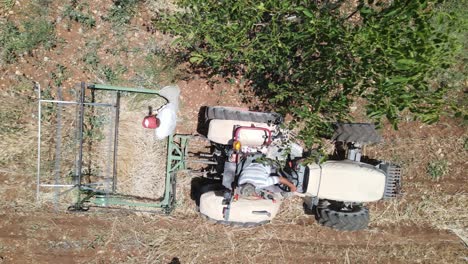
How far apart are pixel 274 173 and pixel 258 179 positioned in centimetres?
40

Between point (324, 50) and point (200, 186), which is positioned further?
point (200, 186)

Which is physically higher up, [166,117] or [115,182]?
[166,117]

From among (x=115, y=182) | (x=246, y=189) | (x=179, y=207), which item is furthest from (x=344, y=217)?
(x=115, y=182)

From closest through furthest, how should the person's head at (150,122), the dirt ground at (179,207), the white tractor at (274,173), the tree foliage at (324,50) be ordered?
the tree foliage at (324,50) < the white tractor at (274,173) < the person's head at (150,122) < the dirt ground at (179,207)

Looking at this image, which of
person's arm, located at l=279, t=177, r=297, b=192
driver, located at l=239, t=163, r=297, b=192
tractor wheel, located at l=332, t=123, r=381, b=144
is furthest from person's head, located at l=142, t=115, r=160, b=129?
tractor wheel, located at l=332, t=123, r=381, b=144

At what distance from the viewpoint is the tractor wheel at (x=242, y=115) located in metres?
5.57

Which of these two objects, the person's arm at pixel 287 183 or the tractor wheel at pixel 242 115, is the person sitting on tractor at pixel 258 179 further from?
the tractor wheel at pixel 242 115

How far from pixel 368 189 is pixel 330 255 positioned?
1.47m

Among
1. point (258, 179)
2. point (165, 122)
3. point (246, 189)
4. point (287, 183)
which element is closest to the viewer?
point (246, 189)

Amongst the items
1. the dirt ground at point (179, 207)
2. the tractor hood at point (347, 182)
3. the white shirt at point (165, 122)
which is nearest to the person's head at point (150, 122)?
the white shirt at point (165, 122)

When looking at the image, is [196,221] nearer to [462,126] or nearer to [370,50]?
[370,50]

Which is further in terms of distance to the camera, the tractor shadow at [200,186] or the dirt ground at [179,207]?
the dirt ground at [179,207]

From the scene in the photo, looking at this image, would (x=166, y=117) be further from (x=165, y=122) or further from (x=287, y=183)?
(x=287, y=183)

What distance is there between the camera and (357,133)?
564cm
